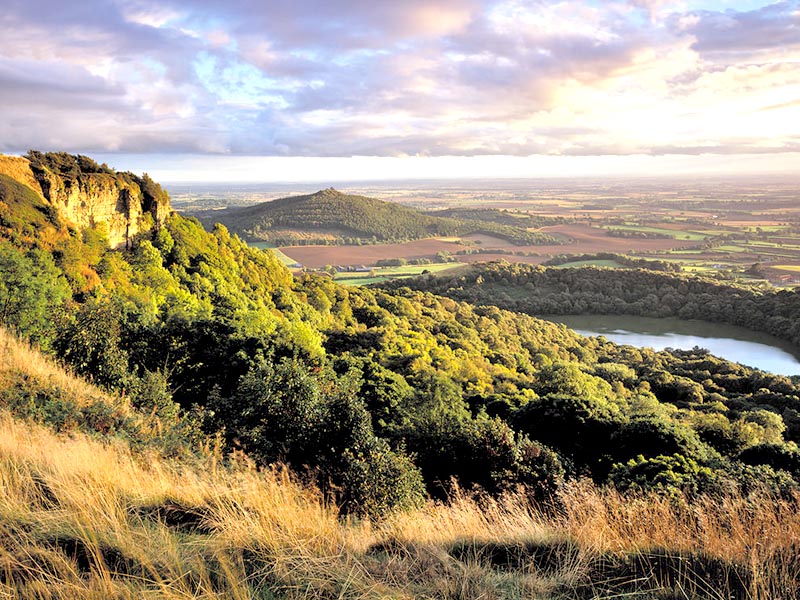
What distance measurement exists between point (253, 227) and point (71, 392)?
4204 inches

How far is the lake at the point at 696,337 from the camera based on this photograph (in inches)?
2074

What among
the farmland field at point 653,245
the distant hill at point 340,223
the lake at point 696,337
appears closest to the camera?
the lake at point 696,337

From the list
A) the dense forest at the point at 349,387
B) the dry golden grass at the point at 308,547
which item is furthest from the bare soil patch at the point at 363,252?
the dry golden grass at the point at 308,547

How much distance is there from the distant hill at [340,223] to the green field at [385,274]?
24.9 meters

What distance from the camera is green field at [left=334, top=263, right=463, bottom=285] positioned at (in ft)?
271

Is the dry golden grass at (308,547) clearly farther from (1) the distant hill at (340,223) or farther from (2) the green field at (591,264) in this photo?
(1) the distant hill at (340,223)

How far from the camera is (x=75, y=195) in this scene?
24.0 metres

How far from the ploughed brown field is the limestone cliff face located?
194 ft

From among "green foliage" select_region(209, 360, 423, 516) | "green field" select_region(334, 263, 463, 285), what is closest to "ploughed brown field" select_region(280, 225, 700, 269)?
"green field" select_region(334, 263, 463, 285)

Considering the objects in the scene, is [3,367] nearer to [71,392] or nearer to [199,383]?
[71,392]

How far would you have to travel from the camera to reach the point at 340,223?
414 feet

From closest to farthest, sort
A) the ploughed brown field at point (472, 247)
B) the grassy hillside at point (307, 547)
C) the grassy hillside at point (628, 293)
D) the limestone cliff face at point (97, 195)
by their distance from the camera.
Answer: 1. the grassy hillside at point (307, 547)
2. the limestone cliff face at point (97, 195)
3. the grassy hillside at point (628, 293)
4. the ploughed brown field at point (472, 247)

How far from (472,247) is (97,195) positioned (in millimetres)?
100817

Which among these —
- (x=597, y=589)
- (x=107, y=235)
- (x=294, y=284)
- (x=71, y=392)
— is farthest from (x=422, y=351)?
(x=597, y=589)
